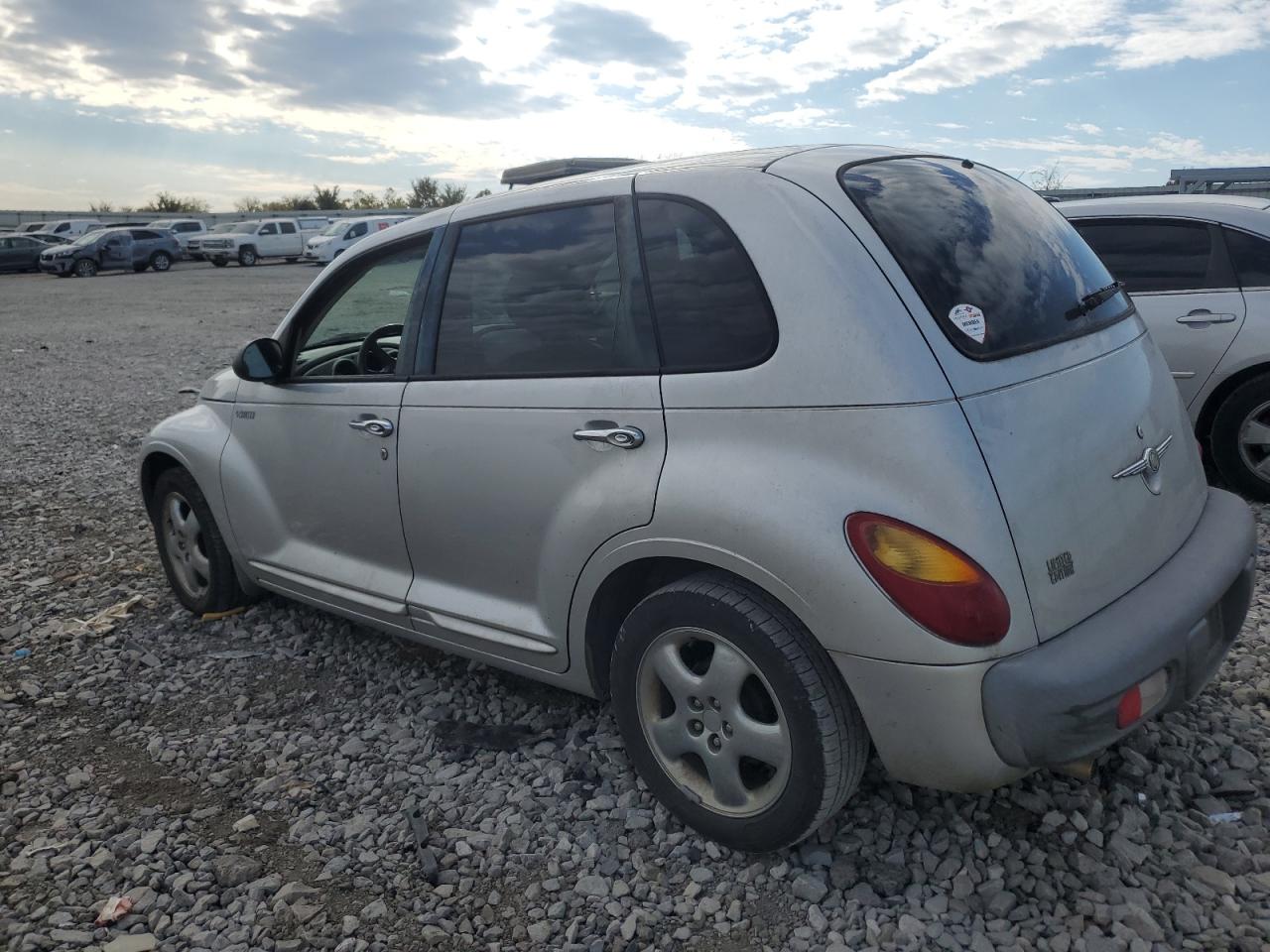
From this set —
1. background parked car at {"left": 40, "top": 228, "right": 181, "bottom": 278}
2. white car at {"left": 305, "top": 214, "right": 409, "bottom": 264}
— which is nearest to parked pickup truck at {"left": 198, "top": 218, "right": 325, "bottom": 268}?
background parked car at {"left": 40, "top": 228, "right": 181, "bottom": 278}

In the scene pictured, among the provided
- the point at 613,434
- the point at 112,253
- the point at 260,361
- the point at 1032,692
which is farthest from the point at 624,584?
the point at 112,253

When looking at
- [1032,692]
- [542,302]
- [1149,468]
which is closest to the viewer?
[1032,692]

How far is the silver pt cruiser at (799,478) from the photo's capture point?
88.9 inches

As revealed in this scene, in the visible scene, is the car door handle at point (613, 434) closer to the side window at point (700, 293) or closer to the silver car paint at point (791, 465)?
the silver car paint at point (791, 465)

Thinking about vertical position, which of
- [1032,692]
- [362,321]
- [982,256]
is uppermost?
[982,256]

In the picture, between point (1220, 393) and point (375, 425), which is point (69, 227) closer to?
point (375, 425)

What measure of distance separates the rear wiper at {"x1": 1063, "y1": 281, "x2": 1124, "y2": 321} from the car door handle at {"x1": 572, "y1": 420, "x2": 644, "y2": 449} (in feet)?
4.03

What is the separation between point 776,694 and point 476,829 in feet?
3.63

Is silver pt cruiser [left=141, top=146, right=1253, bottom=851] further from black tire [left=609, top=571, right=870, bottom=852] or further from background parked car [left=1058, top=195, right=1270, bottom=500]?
background parked car [left=1058, top=195, right=1270, bottom=500]

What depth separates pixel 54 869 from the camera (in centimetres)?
289

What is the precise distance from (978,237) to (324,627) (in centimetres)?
325

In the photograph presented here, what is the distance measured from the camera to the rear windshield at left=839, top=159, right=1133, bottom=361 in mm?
2488

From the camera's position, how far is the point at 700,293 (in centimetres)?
268

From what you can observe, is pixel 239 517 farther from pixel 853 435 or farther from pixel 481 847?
pixel 853 435
